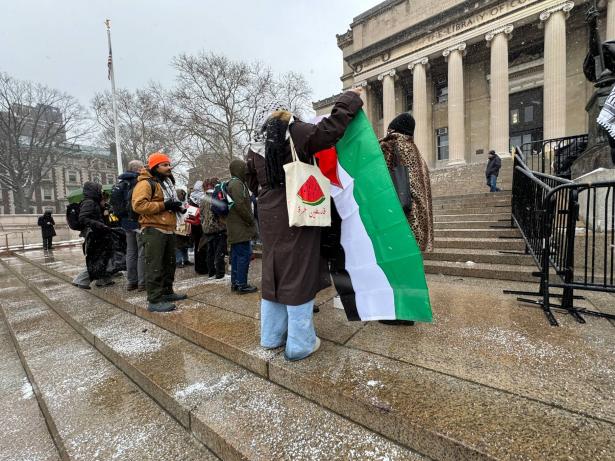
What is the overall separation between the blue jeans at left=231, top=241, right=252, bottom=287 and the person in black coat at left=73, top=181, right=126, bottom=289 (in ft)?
8.50

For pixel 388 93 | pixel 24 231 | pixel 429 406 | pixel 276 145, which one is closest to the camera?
pixel 429 406

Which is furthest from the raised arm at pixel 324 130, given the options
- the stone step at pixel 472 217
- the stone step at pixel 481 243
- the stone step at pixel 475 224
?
the stone step at pixel 472 217

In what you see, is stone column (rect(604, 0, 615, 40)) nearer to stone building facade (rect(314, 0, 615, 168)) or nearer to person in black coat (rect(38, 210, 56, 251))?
stone building facade (rect(314, 0, 615, 168))

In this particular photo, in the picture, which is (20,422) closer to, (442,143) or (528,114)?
(442,143)

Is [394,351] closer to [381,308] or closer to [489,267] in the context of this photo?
[381,308]

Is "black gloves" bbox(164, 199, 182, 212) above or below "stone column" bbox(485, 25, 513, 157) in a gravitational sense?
below

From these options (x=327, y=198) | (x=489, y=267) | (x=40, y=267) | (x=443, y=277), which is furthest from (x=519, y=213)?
(x=40, y=267)

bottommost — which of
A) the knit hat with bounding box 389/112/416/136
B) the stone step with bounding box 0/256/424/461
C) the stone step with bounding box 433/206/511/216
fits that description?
the stone step with bounding box 0/256/424/461

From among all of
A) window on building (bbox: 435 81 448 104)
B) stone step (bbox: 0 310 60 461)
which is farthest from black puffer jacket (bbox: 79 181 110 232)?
window on building (bbox: 435 81 448 104)

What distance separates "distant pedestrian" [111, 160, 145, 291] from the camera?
4.42m

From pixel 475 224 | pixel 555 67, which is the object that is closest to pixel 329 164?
pixel 475 224

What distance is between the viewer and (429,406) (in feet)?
5.39

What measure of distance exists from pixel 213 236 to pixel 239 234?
110cm

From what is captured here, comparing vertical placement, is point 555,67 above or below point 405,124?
above
